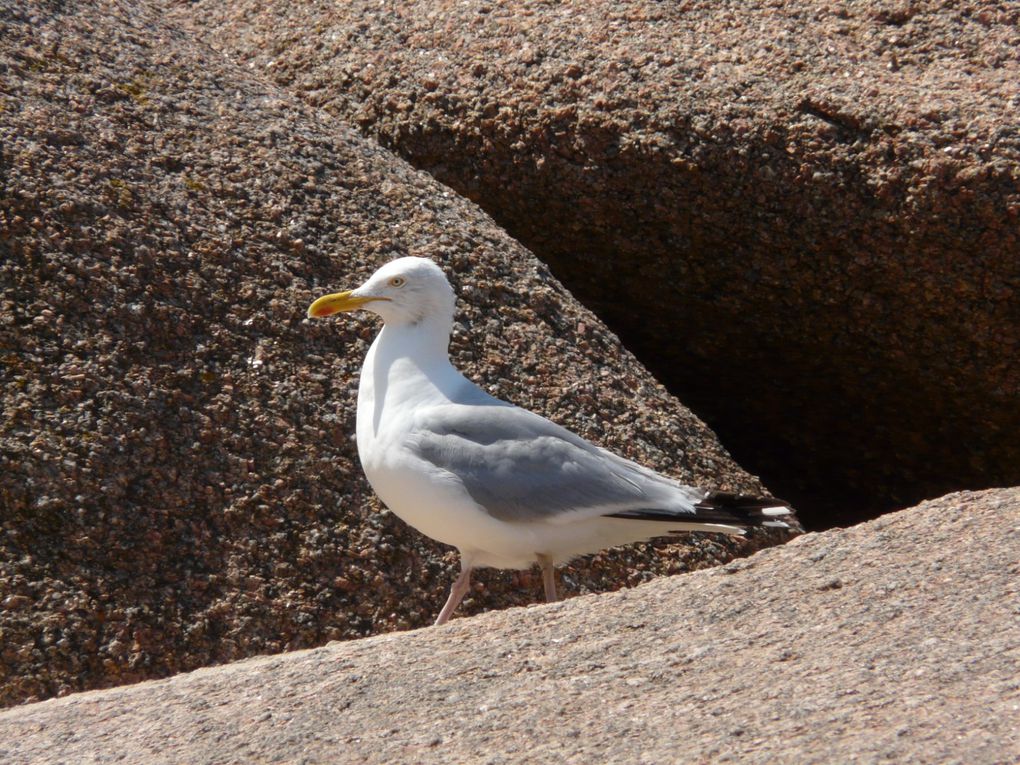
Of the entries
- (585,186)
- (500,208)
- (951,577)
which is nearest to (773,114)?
(585,186)

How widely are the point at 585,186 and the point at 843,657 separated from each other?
337 centimetres

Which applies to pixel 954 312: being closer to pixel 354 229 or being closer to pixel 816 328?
pixel 816 328

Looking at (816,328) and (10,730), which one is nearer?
(10,730)

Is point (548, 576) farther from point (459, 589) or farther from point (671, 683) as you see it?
point (671, 683)

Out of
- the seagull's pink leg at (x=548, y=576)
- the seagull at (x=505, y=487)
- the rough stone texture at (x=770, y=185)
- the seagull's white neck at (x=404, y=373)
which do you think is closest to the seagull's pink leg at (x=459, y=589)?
the seagull at (x=505, y=487)

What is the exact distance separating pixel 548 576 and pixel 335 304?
3.93ft

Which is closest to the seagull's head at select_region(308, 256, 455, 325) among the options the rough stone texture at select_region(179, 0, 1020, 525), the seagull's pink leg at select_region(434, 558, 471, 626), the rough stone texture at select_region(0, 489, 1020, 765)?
the seagull's pink leg at select_region(434, 558, 471, 626)

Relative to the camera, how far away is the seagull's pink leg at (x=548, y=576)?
4.76 m

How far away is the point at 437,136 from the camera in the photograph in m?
6.71

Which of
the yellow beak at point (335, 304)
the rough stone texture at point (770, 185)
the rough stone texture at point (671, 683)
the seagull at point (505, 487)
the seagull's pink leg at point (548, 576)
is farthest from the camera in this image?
the rough stone texture at point (770, 185)

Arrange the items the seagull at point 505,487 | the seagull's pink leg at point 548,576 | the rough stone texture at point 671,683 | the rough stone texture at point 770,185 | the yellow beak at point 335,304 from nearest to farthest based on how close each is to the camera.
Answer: the rough stone texture at point 671,683
the seagull at point 505,487
the seagull's pink leg at point 548,576
the yellow beak at point 335,304
the rough stone texture at point 770,185

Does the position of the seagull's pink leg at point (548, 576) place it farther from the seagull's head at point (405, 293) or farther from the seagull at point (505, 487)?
the seagull's head at point (405, 293)

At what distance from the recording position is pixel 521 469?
15.3 ft

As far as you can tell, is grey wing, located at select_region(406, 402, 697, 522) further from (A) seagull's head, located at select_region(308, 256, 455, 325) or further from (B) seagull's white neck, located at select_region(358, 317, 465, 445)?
(A) seagull's head, located at select_region(308, 256, 455, 325)
